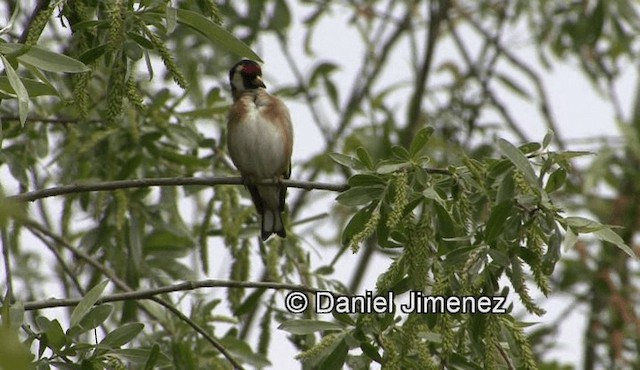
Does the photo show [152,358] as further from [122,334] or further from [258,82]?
[258,82]

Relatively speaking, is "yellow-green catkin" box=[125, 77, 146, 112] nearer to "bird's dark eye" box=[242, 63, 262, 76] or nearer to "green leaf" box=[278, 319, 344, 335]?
"green leaf" box=[278, 319, 344, 335]

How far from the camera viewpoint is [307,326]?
3.27 m

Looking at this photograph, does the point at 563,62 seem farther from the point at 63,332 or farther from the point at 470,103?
the point at 63,332

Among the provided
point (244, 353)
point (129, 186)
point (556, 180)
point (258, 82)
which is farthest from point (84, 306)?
point (258, 82)

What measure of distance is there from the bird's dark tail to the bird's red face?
88 cm

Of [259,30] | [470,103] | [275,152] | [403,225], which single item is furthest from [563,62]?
[403,225]

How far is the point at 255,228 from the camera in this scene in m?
4.51

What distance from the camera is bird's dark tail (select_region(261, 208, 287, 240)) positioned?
14.8 ft

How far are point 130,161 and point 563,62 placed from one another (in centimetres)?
404

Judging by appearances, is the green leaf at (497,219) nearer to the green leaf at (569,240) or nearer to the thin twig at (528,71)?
the green leaf at (569,240)

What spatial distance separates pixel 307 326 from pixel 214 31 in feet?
3.13

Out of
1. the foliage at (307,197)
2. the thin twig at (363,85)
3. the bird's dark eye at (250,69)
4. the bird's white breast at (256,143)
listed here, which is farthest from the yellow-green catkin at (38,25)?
the thin twig at (363,85)

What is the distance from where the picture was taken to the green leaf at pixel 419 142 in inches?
118

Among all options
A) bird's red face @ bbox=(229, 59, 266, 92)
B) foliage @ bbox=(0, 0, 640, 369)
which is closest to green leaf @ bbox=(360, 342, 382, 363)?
foliage @ bbox=(0, 0, 640, 369)
